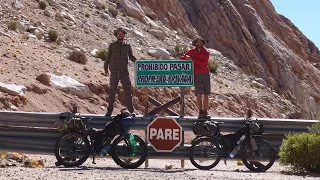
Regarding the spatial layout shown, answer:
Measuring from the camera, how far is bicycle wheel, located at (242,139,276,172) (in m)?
12.2

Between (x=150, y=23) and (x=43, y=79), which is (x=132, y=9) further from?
(x=43, y=79)

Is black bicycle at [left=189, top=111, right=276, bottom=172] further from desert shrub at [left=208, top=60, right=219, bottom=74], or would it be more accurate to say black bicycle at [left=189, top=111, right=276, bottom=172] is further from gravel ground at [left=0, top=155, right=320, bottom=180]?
desert shrub at [left=208, top=60, right=219, bottom=74]

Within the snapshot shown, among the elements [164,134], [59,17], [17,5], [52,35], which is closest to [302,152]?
[164,134]

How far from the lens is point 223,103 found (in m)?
34.3

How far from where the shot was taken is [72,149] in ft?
39.9

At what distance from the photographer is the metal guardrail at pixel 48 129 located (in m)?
12.7

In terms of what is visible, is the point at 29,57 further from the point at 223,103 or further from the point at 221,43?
the point at 221,43

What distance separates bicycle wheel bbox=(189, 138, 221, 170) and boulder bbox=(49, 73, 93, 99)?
12.0 metres


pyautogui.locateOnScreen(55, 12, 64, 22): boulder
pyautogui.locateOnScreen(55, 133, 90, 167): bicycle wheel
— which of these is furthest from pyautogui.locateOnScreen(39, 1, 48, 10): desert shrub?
pyautogui.locateOnScreen(55, 133, 90, 167): bicycle wheel

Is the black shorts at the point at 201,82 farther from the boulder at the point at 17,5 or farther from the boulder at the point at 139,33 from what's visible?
the boulder at the point at 139,33

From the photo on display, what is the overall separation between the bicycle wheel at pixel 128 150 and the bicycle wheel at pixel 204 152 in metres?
0.95

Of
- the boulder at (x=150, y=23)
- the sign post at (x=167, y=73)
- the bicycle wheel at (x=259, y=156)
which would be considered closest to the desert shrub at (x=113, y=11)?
the boulder at (x=150, y=23)

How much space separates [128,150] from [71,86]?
1208 cm

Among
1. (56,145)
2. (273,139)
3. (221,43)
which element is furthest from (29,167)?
(221,43)
